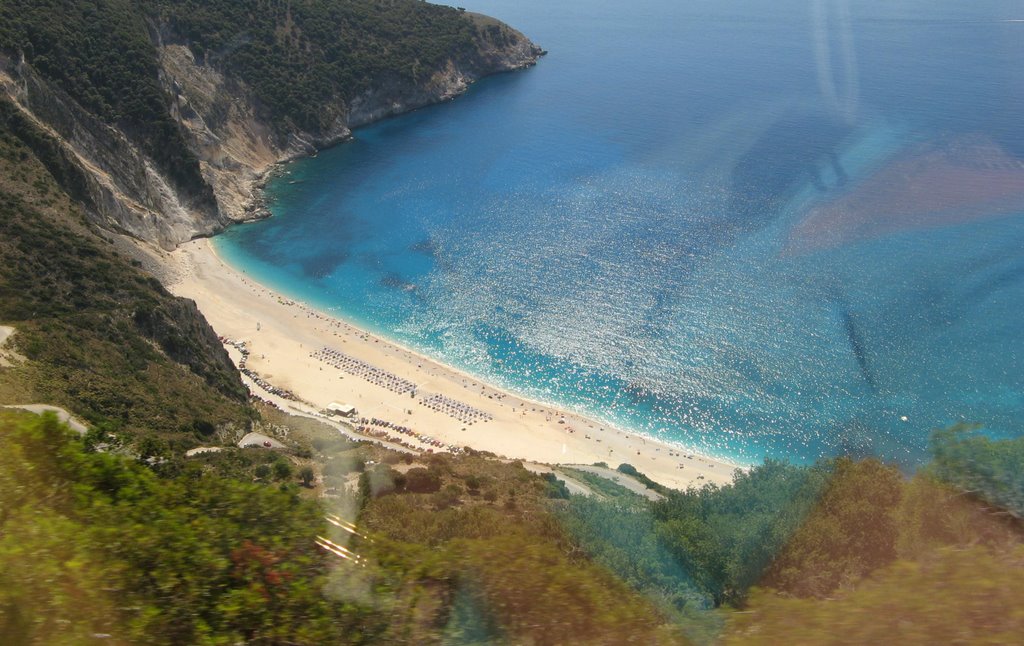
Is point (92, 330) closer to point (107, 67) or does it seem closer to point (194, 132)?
point (107, 67)

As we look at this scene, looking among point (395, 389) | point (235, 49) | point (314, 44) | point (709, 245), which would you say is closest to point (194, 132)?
point (235, 49)

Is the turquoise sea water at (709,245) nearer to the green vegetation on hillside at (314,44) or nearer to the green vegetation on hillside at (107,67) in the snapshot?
the green vegetation on hillside at (314,44)

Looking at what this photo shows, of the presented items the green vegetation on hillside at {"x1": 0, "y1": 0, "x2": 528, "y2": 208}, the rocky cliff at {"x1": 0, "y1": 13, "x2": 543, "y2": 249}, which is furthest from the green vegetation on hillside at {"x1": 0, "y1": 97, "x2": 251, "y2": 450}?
the green vegetation on hillside at {"x1": 0, "y1": 0, "x2": 528, "y2": 208}

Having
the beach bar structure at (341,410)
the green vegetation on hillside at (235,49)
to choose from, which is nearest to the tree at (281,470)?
the beach bar structure at (341,410)

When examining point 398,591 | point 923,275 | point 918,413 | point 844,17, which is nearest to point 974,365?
point 918,413

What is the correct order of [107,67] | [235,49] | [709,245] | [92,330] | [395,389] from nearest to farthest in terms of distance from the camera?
[92,330] < [395,389] < [107,67] < [709,245] < [235,49]

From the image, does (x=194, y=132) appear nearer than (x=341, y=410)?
No

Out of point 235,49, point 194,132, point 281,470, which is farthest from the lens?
point 235,49
